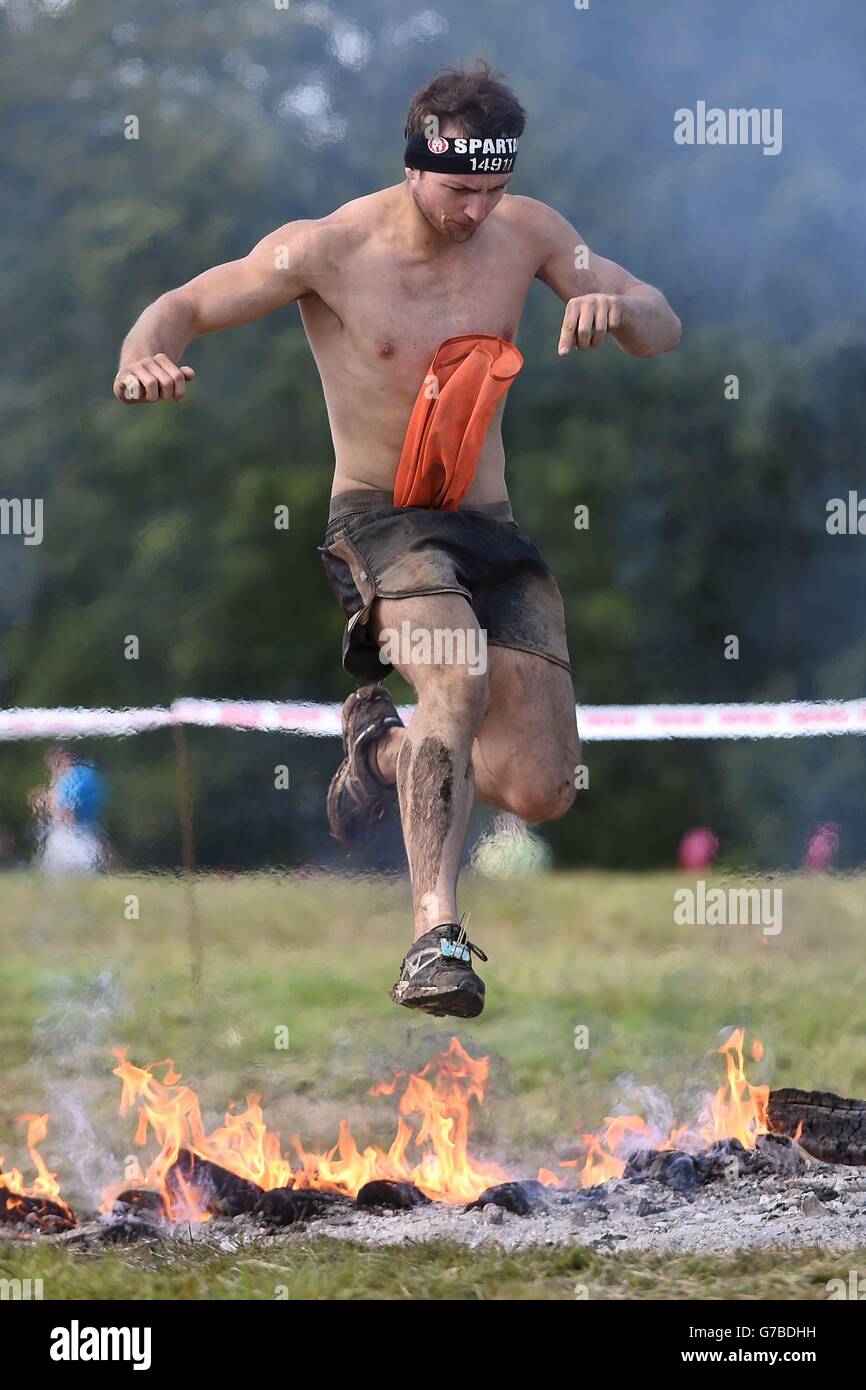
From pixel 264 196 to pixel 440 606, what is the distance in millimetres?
7525

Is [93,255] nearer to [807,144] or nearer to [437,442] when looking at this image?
[807,144]

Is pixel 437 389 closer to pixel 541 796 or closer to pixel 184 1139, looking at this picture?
pixel 541 796

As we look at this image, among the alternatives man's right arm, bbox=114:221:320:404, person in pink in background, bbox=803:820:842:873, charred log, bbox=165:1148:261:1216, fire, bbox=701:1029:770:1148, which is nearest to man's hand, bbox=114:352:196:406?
man's right arm, bbox=114:221:320:404

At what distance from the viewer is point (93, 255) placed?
1199 centimetres

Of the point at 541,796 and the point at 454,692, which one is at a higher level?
the point at 454,692

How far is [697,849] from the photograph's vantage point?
10711 millimetres

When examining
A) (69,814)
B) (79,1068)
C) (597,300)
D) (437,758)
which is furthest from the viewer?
(69,814)

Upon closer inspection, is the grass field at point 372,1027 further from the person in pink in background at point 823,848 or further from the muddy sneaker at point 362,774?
the muddy sneaker at point 362,774

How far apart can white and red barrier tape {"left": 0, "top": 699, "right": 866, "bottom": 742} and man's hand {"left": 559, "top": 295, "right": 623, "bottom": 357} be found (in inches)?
156

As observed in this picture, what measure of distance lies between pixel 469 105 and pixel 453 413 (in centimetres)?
77

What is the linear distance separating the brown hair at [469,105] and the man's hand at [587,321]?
0.54 metres

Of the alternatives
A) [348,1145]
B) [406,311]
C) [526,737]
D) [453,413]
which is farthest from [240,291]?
[348,1145]

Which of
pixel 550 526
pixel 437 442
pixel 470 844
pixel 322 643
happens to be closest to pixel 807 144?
Result: pixel 550 526

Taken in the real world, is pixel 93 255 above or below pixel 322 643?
above
